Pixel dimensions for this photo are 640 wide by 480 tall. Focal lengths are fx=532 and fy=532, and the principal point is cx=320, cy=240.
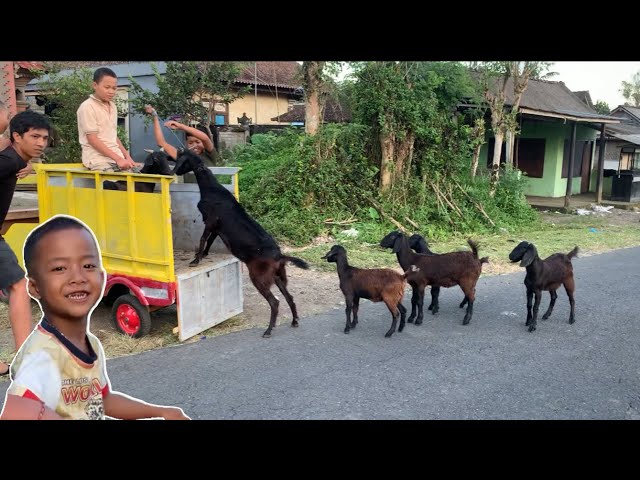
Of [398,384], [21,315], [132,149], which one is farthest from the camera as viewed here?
[132,149]

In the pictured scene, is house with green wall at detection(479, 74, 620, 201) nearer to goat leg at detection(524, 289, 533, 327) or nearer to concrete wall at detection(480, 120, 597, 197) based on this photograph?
concrete wall at detection(480, 120, 597, 197)

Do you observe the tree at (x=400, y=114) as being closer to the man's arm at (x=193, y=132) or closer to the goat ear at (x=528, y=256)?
the man's arm at (x=193, y=132)

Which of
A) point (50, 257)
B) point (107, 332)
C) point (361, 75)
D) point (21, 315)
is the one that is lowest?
point (107, 332)

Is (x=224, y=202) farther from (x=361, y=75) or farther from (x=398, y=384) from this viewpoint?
(x=361, y=75)

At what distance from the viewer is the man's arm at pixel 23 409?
1388 millimetres

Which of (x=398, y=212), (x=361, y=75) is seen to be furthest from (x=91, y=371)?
(x=361, y=75)

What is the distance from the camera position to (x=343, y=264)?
5.74 meters

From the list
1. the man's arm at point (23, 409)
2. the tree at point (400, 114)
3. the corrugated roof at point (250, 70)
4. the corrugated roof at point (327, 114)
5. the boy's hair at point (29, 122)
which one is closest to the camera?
the man's arm at point (23, 409)

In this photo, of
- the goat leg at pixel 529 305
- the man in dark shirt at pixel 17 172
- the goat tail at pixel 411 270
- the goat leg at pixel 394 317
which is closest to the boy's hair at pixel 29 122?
the man in dark shirt at pixel 17 172

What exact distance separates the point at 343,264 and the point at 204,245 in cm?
156

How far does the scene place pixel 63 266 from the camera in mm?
1450

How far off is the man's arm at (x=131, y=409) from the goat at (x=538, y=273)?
475 centimetres

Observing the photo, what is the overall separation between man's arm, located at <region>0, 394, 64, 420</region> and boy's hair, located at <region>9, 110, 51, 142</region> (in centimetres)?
241

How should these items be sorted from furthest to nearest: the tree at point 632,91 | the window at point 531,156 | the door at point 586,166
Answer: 1. the tree at point 632,91
2. the door at point 586,166
3. the window at point 531,156
